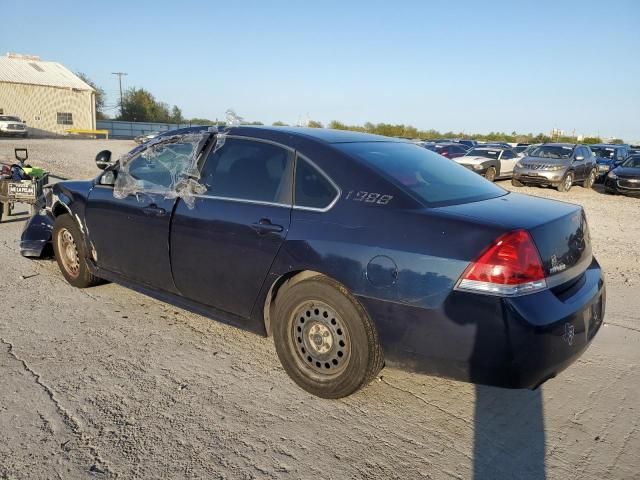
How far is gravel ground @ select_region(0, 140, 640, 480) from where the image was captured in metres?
2.40

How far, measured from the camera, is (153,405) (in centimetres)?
287

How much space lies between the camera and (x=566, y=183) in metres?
16.8

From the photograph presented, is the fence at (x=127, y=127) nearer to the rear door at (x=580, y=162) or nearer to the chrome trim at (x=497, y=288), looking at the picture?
the rear door at (x=580, y=162)

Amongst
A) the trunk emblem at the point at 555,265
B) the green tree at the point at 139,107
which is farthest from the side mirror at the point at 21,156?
the green tree at the point at 139,107

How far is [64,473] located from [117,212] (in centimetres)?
230

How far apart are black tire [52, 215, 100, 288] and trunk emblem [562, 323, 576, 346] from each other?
3.94m

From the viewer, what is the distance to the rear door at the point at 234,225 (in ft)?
10.3

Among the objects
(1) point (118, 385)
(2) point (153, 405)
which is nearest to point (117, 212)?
(1) point (118, 385)

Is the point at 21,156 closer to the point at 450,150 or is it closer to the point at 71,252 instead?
the point at 71,252

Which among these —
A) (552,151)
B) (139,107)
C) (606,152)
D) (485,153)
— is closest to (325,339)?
(552,151)

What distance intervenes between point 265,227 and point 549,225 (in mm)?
1639

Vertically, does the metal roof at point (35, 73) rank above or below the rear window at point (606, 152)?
above

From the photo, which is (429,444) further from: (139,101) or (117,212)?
(139,101)

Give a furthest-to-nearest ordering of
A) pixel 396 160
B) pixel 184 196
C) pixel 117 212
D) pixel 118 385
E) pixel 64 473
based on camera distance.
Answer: pixel 117 212 → pixel 184 196 → pixel 396 160 → pixel 118 385 → pixel 64 473
